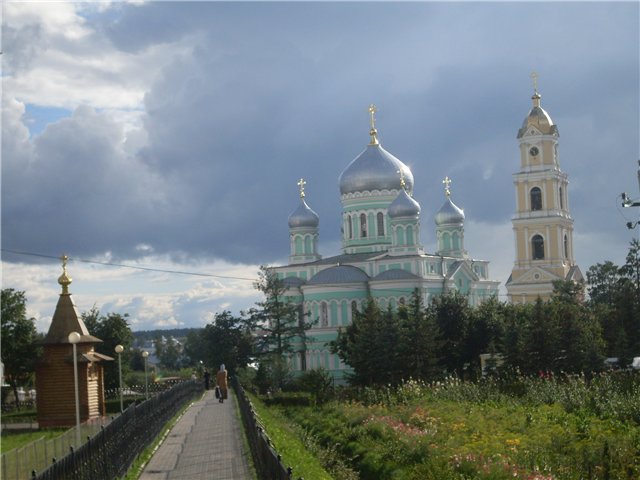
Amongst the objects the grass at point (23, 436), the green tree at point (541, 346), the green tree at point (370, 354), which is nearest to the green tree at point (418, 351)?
the green tree at point (370, 354)

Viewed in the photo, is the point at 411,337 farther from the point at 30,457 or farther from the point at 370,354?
the point at 30,457

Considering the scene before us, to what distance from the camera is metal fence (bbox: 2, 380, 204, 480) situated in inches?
483

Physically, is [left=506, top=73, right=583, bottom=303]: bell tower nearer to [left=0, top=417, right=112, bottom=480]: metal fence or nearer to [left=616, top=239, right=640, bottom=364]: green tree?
[left=616, top=239, right=640, bottom=364]: green tree

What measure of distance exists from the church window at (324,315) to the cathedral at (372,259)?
0.06 metres

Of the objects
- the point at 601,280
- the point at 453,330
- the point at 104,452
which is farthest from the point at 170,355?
the point at 104,452

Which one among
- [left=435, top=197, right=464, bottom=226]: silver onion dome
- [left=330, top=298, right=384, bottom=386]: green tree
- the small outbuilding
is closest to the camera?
the small outbuilding

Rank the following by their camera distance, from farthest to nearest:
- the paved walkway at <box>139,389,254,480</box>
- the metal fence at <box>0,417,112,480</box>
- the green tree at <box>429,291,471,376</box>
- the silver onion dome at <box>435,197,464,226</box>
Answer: the silver onion dome at <box>435,197,464,226</box>
the green tree at <box>429,291,471,376</box>
the paved walkway at <box>139,389,254,480</box>
the metal fence at <box>0,417,112,480</box>

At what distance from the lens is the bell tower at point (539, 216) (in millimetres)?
69000

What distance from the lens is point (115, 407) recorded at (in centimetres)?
3809

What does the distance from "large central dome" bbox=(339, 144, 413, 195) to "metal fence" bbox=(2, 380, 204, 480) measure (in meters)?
40.1

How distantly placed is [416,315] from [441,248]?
2351 centimetres

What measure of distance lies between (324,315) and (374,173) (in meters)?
9.57

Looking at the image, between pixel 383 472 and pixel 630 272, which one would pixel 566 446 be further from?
pixel 630 272

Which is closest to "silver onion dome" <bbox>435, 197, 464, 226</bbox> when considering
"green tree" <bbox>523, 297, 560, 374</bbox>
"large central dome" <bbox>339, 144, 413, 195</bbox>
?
"large central dome" <bbox>339, 144, 413, 195</bbox>
